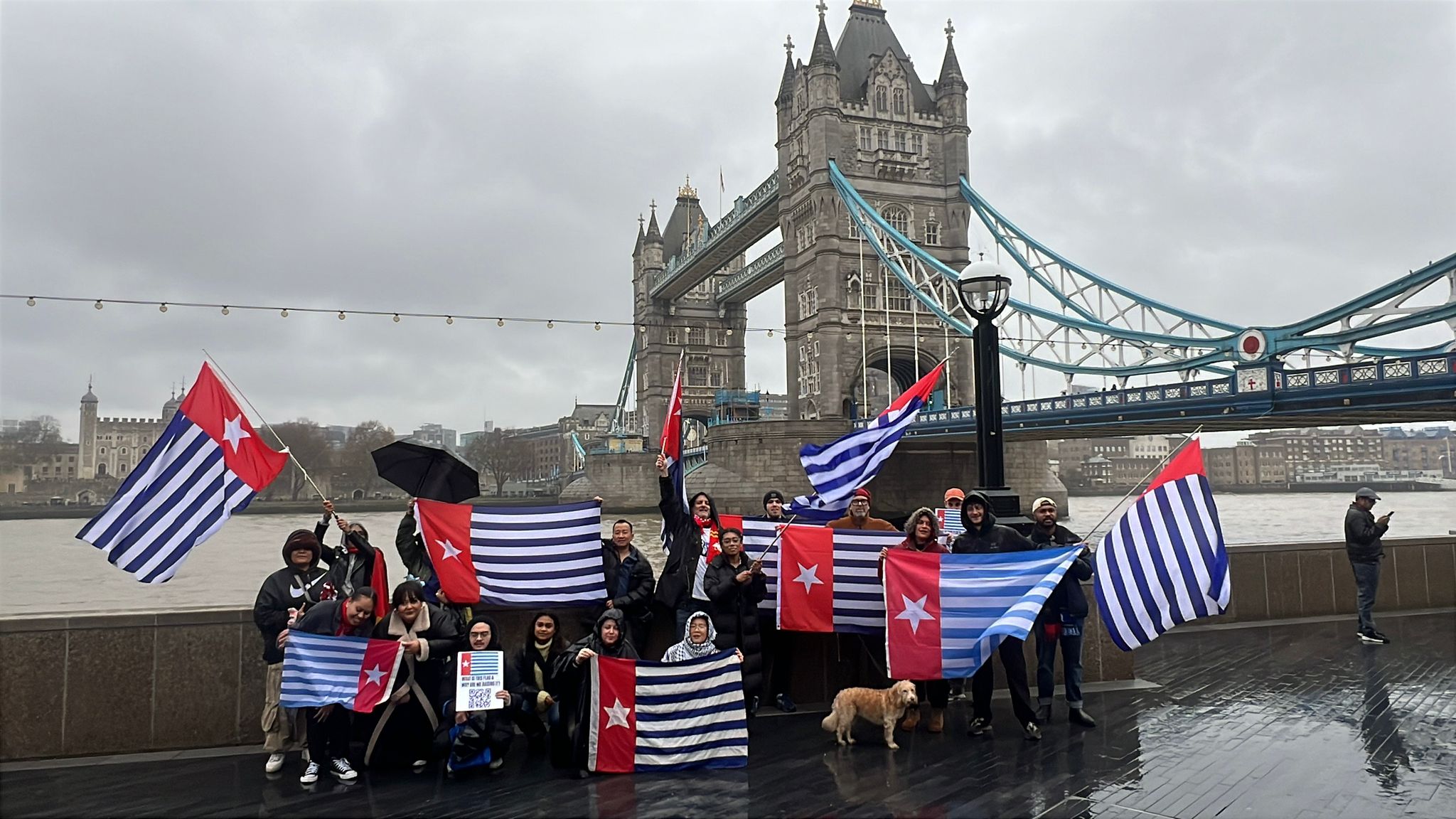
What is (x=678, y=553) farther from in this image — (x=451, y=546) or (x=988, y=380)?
(x=988, y=380)

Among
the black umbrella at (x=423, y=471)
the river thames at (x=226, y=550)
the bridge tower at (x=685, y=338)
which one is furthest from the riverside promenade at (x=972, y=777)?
the bridge tower at (x=685, y=338)

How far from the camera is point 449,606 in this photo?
5.43 m

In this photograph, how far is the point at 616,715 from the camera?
4.84 meters

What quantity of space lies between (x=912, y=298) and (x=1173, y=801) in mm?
42654

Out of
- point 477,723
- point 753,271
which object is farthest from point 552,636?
point 753,271

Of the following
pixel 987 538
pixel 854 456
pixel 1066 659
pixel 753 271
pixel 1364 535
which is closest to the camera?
pixel 987 538

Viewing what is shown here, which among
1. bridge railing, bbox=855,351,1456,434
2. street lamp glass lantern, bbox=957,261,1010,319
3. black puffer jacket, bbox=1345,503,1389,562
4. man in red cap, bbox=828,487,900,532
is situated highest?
bridge railing, bbox=855,351,1456,434

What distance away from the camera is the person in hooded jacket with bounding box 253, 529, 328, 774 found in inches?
192

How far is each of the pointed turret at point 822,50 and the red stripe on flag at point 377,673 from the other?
44.7 meters

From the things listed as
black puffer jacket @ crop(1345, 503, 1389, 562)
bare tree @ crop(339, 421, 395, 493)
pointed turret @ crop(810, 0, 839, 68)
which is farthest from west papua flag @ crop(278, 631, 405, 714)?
bare tree @ crop(339, 421, 395, 493)

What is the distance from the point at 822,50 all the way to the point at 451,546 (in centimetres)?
4414

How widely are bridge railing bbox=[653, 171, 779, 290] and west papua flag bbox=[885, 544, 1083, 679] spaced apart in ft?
148

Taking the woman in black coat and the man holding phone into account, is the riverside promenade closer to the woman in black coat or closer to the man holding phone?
the woman in black coat

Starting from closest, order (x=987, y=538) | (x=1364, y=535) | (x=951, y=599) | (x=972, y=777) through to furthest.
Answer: (x=972, y=777) → (x=951, y=599) → (x=987, y=538) → (x=1364, y=535)
